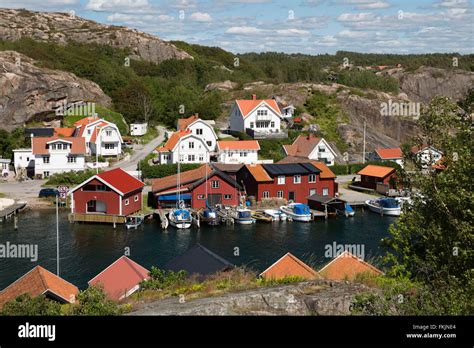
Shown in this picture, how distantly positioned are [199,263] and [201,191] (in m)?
17.5

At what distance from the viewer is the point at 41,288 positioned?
1392 centimetres

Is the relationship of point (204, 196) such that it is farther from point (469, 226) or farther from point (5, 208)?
point (469, 226)

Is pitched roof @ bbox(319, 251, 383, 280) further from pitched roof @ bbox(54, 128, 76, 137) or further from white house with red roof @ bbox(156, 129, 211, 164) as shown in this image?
pitched roof @ bbox(54, 128, 76, 137)

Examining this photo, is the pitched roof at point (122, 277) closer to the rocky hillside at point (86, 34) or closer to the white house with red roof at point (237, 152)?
the white house with red roof at point (237, 152)

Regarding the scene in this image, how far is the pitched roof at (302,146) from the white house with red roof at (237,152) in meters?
2.99

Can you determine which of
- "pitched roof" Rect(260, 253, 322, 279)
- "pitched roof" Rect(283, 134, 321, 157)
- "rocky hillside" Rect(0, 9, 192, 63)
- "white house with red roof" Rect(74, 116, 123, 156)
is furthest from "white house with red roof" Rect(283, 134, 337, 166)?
"rocky hillside" Rect(0, 9, 192, 63)

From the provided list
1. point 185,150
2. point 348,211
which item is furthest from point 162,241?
point 185,150

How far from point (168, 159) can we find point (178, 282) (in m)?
31.1

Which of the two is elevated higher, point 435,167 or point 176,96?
point 176,96

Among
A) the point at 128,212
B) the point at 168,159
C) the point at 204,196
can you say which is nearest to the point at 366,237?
the point at 204,196

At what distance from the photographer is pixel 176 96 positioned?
56.4 meters

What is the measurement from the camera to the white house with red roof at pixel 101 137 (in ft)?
139

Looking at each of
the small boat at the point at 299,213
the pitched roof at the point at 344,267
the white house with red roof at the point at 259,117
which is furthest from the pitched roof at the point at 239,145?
the pitched roof at the point at 344,267

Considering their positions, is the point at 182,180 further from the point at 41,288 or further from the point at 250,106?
the point at 41,288
